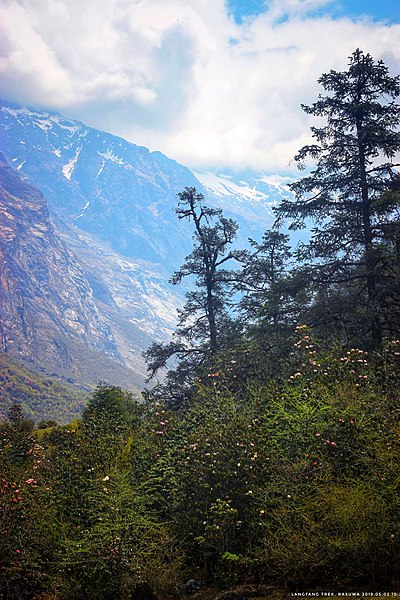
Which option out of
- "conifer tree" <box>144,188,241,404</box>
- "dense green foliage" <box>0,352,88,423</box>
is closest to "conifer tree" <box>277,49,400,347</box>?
"conifer tree" <box>144,188,241,404</box>

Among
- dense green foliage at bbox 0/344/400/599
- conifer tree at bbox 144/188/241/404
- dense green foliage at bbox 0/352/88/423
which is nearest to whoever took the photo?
dense green foliage at bbox 0/344/400/599

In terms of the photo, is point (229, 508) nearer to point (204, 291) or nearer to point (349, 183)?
point (349, 183)

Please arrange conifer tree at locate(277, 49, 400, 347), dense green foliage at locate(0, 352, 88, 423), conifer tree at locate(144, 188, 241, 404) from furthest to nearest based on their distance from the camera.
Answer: dense green foliage at locate(0, 352, 88, 423), conifer tree at locate(144, 188, 241, 404), conifer tree at locate(277, 49, 400, 347)

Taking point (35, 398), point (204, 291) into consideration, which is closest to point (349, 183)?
point (204, 291)

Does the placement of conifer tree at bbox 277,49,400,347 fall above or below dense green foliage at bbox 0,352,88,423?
above

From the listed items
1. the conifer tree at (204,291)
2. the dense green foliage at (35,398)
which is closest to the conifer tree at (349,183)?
the conifer tree at (204,291)

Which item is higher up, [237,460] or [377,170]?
[377,170]

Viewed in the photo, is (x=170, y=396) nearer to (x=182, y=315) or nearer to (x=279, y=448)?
(x=182, y=315)

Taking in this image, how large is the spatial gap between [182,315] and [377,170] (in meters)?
10.4

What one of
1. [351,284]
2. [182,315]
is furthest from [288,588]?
[182,315]

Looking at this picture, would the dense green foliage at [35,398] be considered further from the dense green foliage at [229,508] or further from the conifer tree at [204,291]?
the dense green foliage at [229,508]

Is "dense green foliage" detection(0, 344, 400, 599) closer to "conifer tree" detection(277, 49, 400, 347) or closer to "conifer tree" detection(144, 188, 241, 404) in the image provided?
"conifer tree" detection(277, 49, 400, 347)

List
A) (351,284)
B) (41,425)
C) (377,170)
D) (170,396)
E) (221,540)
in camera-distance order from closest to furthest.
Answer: (221,540) < (377,170) < (351,284) < (170,396) < (41,425)

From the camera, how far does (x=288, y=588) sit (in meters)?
6.12
